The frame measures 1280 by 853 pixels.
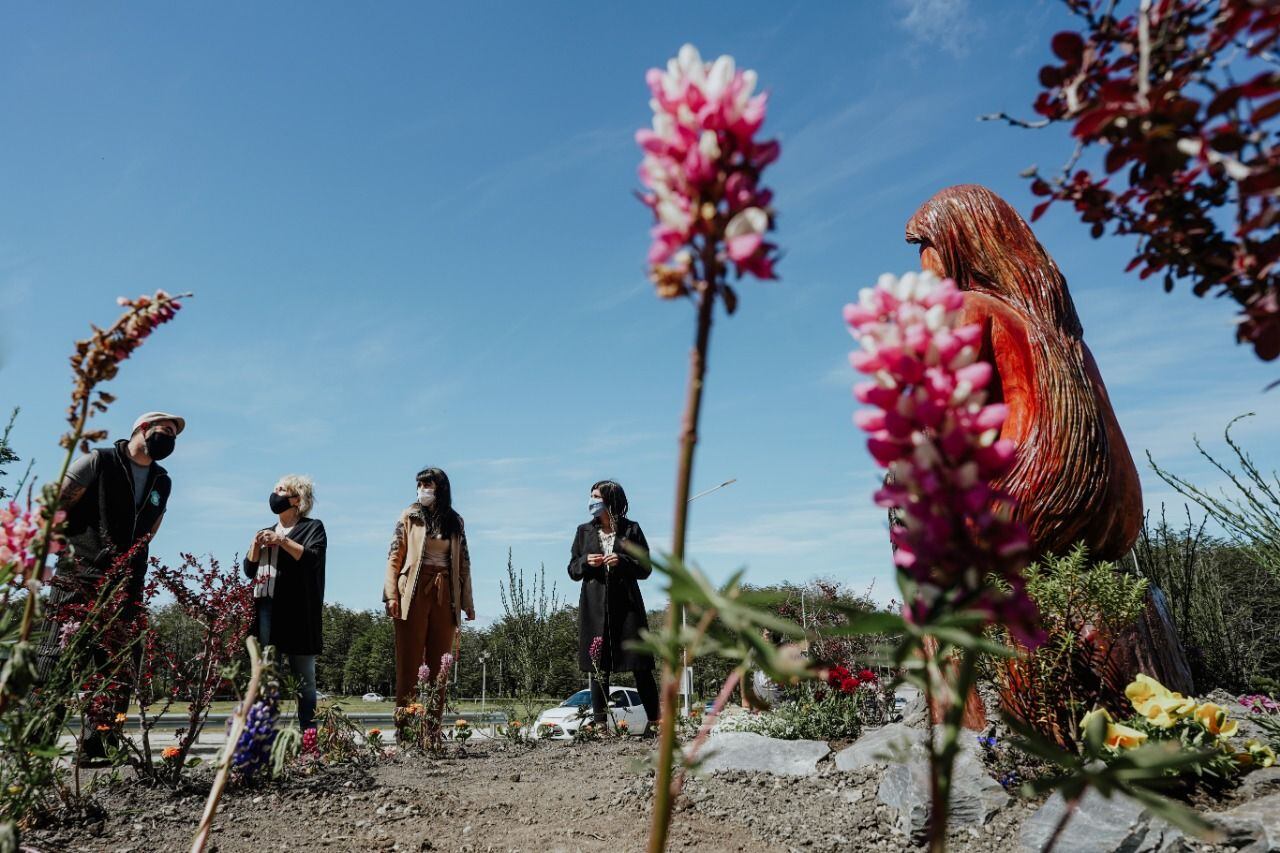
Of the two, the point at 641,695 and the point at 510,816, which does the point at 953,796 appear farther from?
the point at 641,695

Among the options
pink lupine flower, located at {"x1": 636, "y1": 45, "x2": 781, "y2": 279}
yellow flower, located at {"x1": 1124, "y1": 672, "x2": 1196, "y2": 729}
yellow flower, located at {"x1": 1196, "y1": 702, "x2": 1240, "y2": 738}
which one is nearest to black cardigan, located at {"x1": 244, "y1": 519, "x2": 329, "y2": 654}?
yellow flower, located at {"x1": 1124, "y1": 672, "x2": 1196, "y2": 729}

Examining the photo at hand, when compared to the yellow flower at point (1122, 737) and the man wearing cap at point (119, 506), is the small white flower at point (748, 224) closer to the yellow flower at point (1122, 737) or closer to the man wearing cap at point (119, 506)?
the yellow flower at point (1122, 737)

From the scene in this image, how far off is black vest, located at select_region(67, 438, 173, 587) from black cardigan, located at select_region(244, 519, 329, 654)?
73 centimetres

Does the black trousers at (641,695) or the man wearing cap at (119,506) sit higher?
the man wearing cap at (119,506)

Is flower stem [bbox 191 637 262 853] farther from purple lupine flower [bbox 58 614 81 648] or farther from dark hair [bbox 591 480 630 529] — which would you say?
dark hair [bbox 591 480 630 529]

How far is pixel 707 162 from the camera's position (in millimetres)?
750

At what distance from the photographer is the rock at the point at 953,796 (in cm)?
312

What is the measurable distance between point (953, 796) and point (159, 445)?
5.20 metres

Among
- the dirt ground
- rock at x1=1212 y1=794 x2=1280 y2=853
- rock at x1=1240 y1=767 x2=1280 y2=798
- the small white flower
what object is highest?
the small white flower

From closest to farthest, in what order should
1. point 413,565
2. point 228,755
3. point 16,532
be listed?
1. point 228,755
2. point 16,532
3. point 413,565

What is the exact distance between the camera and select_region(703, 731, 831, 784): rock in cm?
414

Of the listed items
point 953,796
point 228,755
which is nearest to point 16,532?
point 228,755

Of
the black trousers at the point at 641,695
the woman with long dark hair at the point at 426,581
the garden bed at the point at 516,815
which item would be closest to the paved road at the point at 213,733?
the woman with long dark hair at the point at 426,581

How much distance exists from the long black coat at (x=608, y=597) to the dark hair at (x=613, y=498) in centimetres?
8
